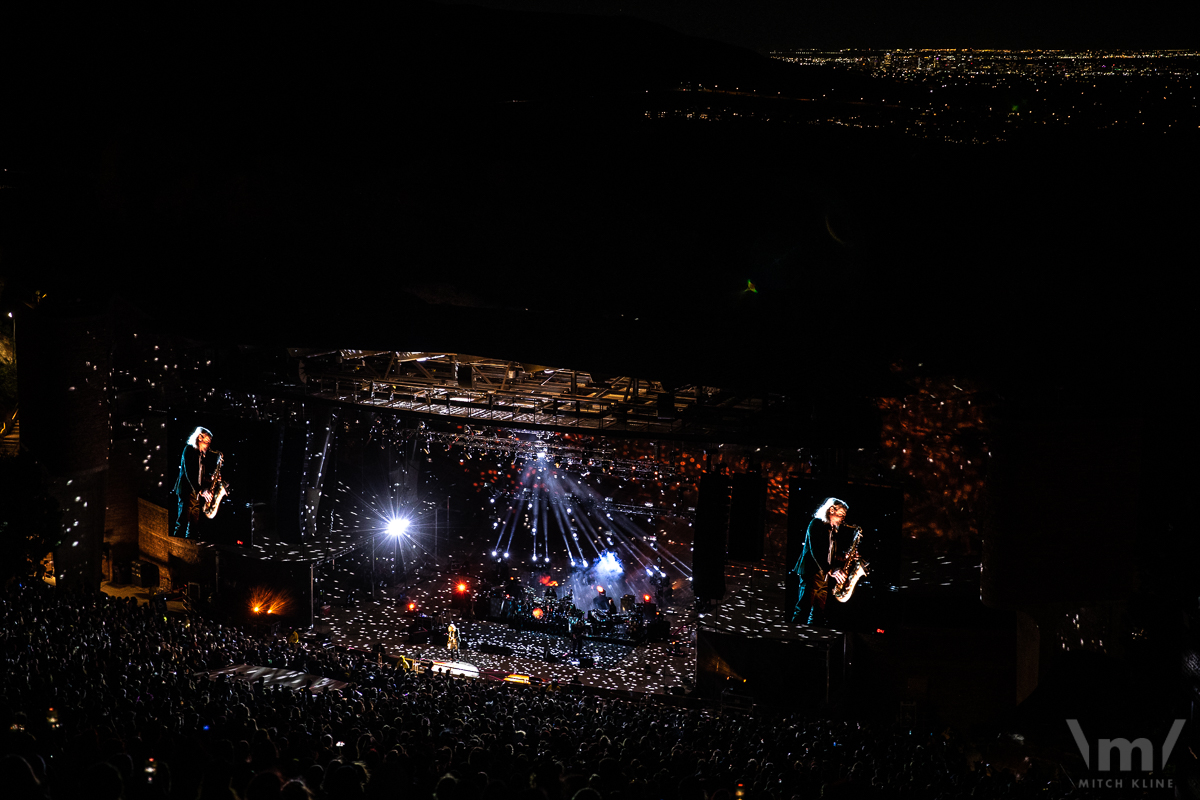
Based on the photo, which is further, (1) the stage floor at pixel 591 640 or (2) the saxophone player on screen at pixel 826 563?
(1) the stage floor at pixel 591 640

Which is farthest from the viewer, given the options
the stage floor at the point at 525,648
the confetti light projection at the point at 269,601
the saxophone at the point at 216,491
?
the confetti light projection at the point at 269,601

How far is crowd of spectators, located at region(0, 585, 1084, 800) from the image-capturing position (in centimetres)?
513

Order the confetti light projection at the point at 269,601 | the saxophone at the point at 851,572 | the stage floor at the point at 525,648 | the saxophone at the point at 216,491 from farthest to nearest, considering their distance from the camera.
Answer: the confetti light projection at the point at 269,601 → the stage floor at the point at 525,648 → the saxophone at the point at 216,491 → the saxophone at the point at 851,572

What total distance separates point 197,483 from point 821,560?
9.93 meters

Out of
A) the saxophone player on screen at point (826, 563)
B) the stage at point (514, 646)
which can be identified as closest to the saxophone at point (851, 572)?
the saxophone player on screen at point (826, 563)

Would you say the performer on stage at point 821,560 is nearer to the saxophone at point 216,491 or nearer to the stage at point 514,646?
the stage at point 514,646

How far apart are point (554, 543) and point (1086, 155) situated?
13291 millimetres

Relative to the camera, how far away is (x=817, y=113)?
11695mm

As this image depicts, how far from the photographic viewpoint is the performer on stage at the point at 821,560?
11.6m

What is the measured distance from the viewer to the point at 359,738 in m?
7.61

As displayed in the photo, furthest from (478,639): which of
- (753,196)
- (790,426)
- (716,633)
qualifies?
(753,196)

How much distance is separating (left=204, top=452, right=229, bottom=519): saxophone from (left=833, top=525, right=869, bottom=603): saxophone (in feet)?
31.6

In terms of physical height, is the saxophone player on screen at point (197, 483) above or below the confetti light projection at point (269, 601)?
above

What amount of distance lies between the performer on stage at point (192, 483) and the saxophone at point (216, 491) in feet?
0.22
